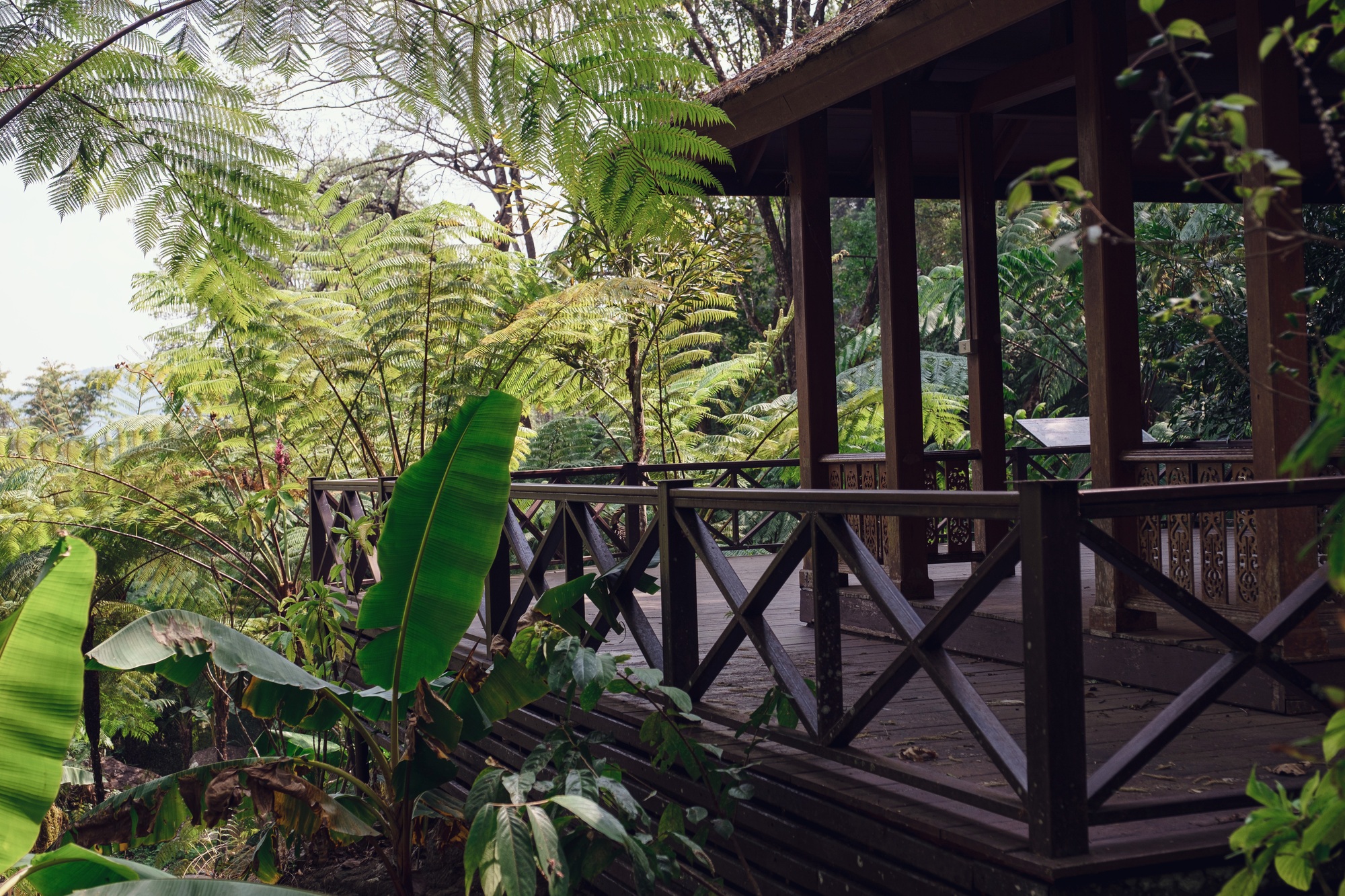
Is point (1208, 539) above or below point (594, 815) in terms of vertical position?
above

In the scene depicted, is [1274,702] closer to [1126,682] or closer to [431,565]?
[1126,682]

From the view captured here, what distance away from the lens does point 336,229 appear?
9031 millimetres

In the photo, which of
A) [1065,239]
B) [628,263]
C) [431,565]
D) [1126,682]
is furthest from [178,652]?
[628,263]

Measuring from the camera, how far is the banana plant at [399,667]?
11.6ft

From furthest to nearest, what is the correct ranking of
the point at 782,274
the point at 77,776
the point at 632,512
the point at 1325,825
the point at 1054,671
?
the point at 782,274
the point at 77,776
the point at 632,512
the point at 1054,671
the point at 1325,825

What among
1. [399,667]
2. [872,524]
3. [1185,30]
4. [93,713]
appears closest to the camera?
[1185,30]

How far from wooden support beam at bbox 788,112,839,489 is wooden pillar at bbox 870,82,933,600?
0.45 meters

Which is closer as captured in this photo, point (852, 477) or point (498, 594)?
point (498, 594)

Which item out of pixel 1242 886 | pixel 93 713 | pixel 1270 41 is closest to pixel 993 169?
pixel 1242 886

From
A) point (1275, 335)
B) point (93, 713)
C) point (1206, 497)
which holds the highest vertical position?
point (1275, 335)

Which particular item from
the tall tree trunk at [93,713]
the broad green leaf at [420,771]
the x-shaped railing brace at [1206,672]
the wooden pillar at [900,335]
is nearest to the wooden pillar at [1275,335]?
the x-shaped railing brace at [1206,672]

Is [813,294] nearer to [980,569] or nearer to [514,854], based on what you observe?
[980,569]

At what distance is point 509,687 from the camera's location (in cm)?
398

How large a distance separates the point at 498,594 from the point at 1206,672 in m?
3.82
